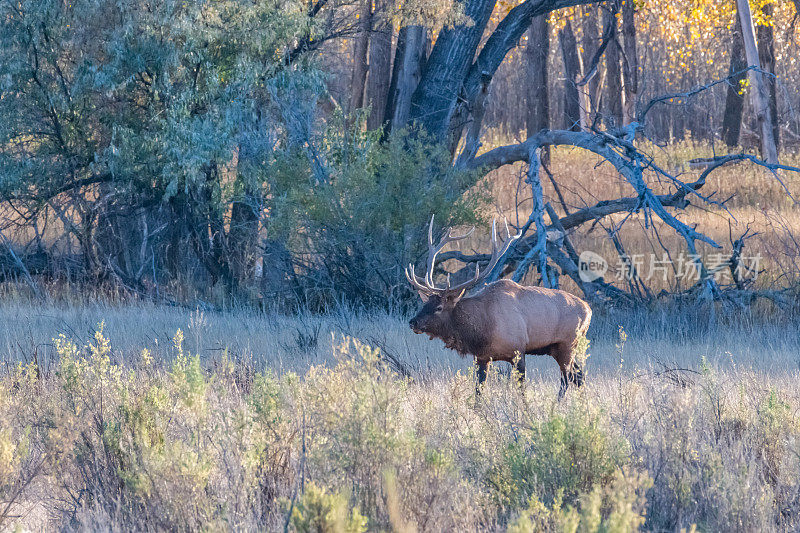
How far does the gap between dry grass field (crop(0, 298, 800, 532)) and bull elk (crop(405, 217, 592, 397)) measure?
30 centimetres

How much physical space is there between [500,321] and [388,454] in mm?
2340

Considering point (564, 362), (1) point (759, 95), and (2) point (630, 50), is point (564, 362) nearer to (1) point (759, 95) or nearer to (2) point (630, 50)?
(1) point (759, 95)

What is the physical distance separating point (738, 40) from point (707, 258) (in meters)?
12.0

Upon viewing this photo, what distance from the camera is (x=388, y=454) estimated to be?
468 centimetres

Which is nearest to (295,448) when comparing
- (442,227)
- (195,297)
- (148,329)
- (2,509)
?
(2,509)

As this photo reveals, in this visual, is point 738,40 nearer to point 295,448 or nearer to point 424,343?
point 424,343

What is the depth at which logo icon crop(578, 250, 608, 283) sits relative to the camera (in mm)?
12141

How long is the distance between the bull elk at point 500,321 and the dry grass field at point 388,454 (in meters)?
0.30

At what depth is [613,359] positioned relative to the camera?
9312mm

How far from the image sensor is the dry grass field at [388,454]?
448 cm

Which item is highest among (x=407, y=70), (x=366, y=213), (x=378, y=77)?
(x=378, y=77)

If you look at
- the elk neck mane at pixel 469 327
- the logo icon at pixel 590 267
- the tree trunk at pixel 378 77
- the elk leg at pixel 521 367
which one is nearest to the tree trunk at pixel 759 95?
the logo icon at pixel 590 267

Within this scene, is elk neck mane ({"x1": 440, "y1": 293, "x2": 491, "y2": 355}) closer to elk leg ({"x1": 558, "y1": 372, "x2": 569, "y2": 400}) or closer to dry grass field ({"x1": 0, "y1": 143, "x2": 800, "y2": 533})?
dry grass field ({"x1": 0, "y1": 143, "x2": 800, "y2": 533})

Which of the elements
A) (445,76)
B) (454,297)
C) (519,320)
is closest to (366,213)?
(445,76)
